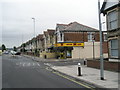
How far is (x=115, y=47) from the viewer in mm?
16297

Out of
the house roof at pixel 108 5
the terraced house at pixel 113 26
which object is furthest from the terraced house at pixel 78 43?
the terraced house at pixel 113 26

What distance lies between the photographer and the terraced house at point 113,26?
51.3 ft

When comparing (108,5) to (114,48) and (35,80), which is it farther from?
(35,80)

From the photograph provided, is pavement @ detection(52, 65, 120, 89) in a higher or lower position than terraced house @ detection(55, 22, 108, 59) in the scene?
lower

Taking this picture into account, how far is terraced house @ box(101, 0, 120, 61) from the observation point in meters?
15.6

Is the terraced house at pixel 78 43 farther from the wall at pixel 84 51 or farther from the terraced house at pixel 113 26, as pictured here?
the terraced house at pixel 113 26

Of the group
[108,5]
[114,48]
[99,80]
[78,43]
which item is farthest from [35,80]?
[78,43]

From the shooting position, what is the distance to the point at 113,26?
1648cm

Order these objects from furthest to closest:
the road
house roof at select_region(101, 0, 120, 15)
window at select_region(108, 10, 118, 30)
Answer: window at select_region(108, 10, 118, 30)
house roof at select_region(101, 0, 120, 15)
the road

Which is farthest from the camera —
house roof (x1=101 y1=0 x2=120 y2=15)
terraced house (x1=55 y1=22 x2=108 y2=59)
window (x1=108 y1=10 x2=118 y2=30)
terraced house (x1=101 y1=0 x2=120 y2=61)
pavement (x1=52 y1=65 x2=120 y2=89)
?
terraced house (x1=55 y1=22 x2=108 y2=59)

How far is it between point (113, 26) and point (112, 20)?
576mm

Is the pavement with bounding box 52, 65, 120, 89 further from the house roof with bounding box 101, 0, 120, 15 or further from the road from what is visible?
the house roof with bounding box 101, 0, 120, 15

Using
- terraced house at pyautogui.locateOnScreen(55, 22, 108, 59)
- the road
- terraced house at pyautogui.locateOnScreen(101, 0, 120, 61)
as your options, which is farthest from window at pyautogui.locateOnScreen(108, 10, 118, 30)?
terraced house at pyautogui.locateOnScreen(55, 22, 108, 59)

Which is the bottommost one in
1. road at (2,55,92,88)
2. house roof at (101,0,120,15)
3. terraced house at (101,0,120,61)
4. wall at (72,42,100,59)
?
road at (2,55,92,88)
